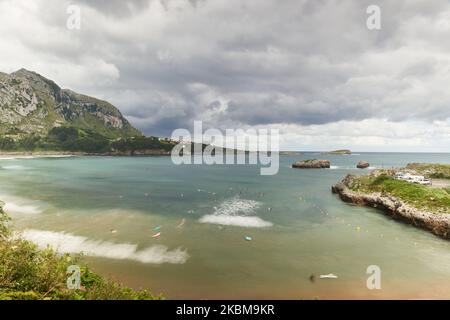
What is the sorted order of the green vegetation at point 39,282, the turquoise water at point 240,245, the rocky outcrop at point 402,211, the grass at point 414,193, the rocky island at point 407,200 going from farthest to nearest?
the grass at point 414,193, the rocky island at point 407,200, the rocky outcrop at point 402,211, the turquoise water at point 240,245, the green vegetation at point 39,282

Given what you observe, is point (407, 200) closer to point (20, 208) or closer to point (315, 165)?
point (20, 208)

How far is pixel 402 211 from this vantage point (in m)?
43.6

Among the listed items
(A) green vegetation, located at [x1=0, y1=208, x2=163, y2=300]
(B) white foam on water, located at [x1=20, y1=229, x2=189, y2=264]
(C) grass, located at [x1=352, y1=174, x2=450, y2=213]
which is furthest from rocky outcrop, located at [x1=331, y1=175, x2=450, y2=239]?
(A) green vegetation, located at [x1=0, y1=208, x2=163, y2=300]

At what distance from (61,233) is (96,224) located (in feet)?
16.6

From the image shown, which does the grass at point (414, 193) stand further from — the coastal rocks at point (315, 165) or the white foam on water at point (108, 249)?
the coastal rocks at point (315, 165)

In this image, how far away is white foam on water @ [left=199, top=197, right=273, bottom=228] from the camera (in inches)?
1617

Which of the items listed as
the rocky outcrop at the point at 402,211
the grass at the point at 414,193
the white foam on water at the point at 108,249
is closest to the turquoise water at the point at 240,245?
the white foam on water at the point at 108,249

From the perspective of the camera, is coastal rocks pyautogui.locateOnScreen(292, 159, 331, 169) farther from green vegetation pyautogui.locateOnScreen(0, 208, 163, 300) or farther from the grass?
green vegetation pyautogui.locateOnScreen(0, 208, 163, 300)

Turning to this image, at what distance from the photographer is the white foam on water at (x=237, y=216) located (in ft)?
135

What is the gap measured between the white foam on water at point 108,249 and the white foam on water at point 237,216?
13131mm

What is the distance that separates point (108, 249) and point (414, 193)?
167 ft

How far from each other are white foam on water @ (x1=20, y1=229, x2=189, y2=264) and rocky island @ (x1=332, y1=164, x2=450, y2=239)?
35.7 m

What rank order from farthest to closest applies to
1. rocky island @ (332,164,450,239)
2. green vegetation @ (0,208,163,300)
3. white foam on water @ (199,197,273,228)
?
white foam on water @ (199,197,273,228)
rocky island @ (332,164,450,239)
green vegetation @ (0,208,163,300)

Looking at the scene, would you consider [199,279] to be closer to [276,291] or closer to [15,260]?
[276,291]
